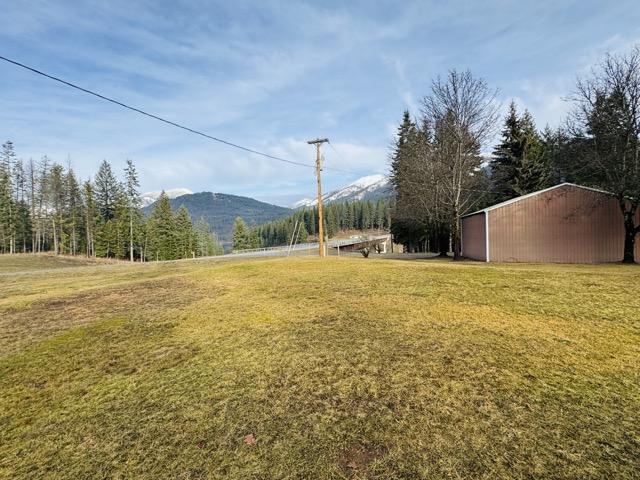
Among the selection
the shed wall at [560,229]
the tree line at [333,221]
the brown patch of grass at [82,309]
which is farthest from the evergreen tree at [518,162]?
the tree line at [333,221]

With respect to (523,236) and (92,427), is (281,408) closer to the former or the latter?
(92,427)

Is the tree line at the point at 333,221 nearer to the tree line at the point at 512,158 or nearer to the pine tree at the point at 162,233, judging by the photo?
the pine tree at the point at 162,233

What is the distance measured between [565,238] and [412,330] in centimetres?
2069

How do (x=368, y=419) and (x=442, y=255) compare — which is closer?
(x=368, y=419)

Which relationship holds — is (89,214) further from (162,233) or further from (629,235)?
(629,235)

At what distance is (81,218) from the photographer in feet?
179

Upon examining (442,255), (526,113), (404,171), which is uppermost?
(526,113)

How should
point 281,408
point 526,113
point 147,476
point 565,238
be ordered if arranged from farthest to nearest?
point 526,113
point 565,238
point 281,408
point 147,476

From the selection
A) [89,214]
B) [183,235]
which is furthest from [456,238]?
[89,214]

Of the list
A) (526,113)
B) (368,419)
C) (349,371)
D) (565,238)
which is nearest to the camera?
(368,419)

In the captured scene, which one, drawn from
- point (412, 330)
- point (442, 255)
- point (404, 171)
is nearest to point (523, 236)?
point (442, 255)

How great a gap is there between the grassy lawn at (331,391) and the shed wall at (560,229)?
50.3ft

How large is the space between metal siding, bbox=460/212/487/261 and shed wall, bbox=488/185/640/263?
0.73 metres

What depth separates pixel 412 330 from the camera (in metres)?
5.20
